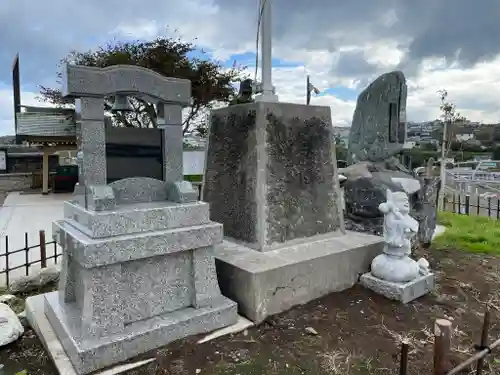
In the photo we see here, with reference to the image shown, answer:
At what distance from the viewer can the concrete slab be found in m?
6.89

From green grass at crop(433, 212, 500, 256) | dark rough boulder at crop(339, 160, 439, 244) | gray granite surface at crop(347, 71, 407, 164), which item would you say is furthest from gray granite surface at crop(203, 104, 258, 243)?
green grass at crop(433, 212, 500, 256)

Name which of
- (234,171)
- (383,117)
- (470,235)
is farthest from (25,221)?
(470,235)

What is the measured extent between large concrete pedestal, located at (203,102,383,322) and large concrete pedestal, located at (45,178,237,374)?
49cm

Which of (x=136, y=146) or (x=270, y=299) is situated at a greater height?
(x=136, y=146)

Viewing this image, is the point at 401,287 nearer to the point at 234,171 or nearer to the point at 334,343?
the point at 334,343

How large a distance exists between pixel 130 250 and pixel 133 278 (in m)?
0.30

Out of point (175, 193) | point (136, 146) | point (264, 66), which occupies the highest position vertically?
point (264, 66)

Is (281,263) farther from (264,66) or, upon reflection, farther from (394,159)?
(394,159)

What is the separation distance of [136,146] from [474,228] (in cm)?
811

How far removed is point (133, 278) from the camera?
3281mm

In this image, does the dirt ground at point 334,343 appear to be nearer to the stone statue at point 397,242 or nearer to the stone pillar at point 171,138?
the stone statue at point 397,242

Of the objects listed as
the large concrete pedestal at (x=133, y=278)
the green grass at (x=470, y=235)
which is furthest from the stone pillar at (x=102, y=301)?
the green grass at (x=470, y=235)

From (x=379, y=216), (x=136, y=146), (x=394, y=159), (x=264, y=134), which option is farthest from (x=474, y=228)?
(x=136, y=146)

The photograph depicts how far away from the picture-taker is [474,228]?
8.80m
